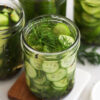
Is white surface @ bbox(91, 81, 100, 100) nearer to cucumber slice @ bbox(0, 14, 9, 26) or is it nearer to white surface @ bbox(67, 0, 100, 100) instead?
white surface @ bbox(67, 0, 100, 100)

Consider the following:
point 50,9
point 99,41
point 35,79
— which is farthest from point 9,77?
point 99,41

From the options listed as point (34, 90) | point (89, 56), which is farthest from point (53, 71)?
point (89, 56)

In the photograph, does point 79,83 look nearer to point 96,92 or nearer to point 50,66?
point 96,92

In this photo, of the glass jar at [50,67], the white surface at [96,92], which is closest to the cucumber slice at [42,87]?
the glass jar at [50,67]

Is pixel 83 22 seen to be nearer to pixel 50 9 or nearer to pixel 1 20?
pixel 50 9

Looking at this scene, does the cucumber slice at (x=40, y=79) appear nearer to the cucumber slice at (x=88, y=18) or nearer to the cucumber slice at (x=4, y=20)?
the cucumber slice at (x=4, y=20)

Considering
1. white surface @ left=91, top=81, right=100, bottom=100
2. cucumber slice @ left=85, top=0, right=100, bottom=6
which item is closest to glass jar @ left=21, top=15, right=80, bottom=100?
white surface @ left=91, top=81, right=100, bottom=100

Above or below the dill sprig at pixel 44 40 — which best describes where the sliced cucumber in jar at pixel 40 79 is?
below
